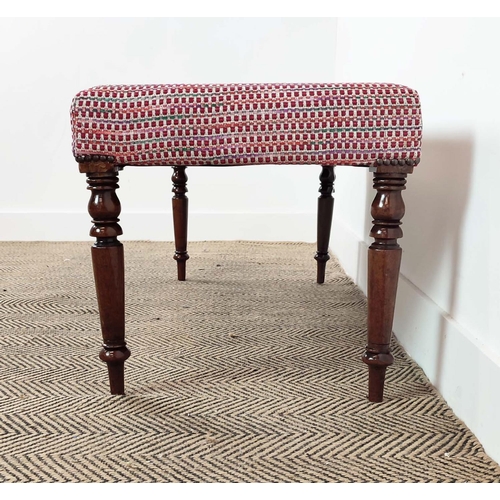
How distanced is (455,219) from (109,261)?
50 cm

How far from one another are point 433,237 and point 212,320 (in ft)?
1.54

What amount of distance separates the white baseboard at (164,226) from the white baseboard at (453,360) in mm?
1008

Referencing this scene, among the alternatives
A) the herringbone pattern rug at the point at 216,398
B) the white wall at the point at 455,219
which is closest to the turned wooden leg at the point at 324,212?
the herringbone pattern rug at the point at 216,398

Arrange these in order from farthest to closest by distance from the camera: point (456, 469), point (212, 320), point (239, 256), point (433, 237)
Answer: point (239, 256)
point (212, 320)
point (433, 237)
point (456, 469)

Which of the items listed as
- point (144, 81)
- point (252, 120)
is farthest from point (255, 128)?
point (144, 81)

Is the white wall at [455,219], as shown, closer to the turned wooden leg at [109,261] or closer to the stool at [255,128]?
the stool at [255,128]

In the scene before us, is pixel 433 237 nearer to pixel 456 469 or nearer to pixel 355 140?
pixel 355 140

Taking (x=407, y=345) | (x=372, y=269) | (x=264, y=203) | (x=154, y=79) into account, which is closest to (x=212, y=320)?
(x=407, y=345)

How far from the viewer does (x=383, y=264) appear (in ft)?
2.63

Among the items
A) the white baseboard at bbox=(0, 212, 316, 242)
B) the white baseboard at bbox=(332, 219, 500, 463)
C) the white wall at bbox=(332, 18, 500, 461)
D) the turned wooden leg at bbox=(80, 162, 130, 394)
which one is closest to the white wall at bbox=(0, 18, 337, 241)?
Result: the white baseboard at bbox=(0, 212, 316, 242)

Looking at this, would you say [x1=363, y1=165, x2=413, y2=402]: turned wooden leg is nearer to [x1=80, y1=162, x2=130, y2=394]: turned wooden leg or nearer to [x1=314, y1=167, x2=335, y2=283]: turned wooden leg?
[x1=80, y1=162, x2=130, y2=394]: turned wooden leg

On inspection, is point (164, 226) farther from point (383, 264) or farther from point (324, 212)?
point (383, 264)

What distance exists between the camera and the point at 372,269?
0.81 meters

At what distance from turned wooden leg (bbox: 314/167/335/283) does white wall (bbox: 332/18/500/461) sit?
280 mm
